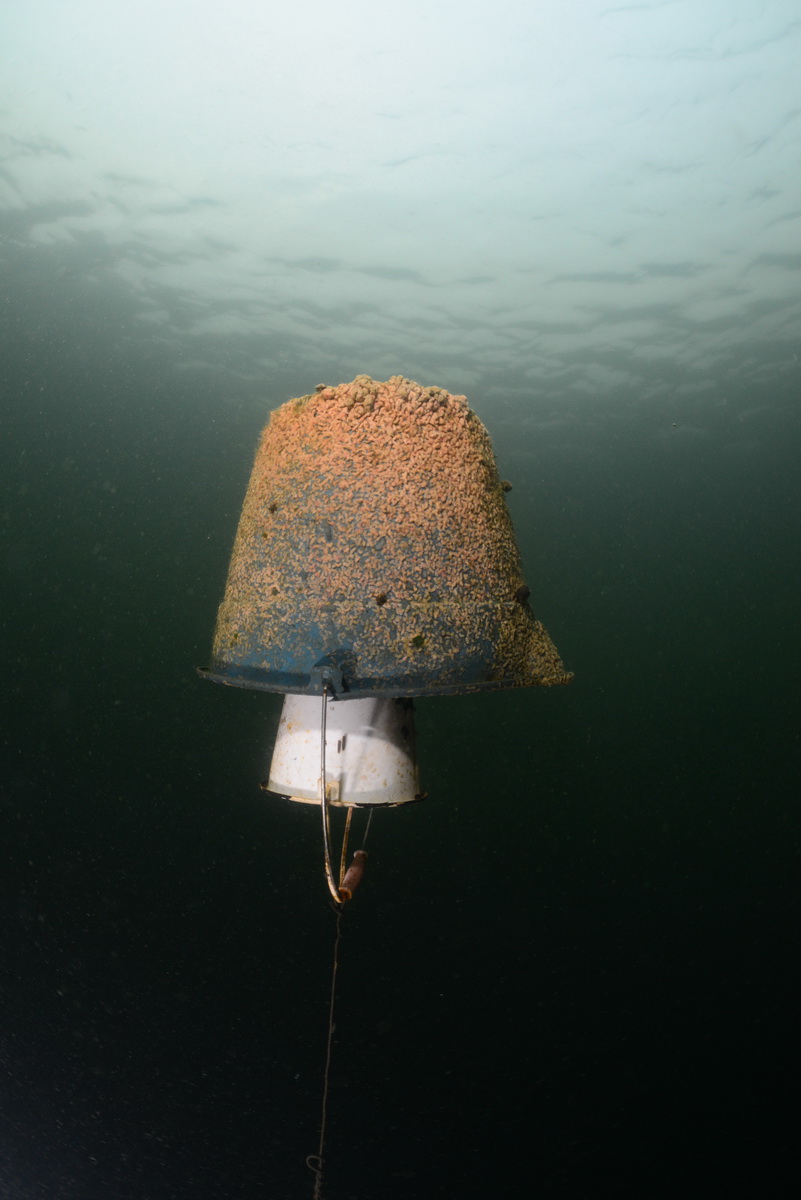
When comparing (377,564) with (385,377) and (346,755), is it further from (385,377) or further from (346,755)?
(385,377)

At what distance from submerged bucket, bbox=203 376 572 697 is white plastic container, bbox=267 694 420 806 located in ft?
0.77

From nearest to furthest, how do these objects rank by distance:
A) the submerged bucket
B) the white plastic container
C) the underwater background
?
the submerged bucket
the white plastic container
the underwater background

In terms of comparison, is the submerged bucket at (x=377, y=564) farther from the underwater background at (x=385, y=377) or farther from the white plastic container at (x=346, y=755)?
the underwater background at (x=385, y=377)

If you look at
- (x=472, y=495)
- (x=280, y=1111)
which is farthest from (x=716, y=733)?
(x=472, y=495)

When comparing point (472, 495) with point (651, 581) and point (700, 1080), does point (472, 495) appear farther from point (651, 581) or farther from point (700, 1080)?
point (651, 581)

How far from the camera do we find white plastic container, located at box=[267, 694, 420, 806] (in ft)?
6.35

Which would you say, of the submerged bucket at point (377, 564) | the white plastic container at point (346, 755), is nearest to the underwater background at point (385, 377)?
the submerged bucket at point (377, 564)

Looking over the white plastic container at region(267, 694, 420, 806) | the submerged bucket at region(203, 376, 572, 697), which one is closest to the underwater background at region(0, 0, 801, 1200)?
the submerged bucket at region(203, 376, 572, 697)

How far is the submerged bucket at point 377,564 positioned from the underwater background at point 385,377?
6601mm

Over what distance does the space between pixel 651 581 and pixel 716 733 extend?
41.4 feet

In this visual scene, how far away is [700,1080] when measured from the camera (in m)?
10.0

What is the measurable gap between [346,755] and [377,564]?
0.64 meters

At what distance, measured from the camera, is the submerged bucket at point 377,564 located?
1785mm

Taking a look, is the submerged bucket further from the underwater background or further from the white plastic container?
the underwater background
